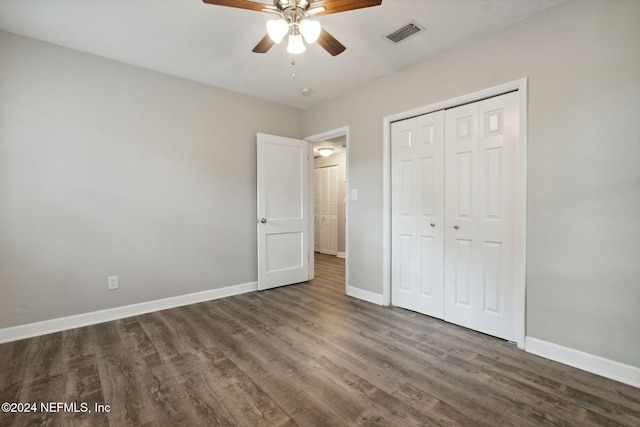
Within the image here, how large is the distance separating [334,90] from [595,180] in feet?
9.16

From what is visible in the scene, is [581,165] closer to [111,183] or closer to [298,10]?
[298,10]

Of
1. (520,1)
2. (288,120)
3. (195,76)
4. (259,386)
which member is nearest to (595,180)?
(520,1)

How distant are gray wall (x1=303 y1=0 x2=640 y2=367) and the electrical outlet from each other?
3836mm

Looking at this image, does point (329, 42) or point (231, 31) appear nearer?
point (329, 42)

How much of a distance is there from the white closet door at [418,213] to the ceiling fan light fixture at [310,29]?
1582 millimetres

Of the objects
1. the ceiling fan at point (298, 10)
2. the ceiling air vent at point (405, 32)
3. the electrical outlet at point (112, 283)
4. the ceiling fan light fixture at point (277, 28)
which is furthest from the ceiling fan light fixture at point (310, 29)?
the electrical outlet at point (112, 283)

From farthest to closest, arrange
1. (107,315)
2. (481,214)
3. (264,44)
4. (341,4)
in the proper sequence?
(107,315) → (481,214) → (264,44) → (341,4)

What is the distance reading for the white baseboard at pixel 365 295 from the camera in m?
3.38

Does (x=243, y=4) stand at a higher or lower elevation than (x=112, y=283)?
higher

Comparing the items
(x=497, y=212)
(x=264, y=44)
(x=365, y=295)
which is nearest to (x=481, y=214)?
(x=497, y=212)

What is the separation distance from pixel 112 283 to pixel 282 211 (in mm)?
2110

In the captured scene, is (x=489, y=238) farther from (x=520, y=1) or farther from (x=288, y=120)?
(x=288, y=120)

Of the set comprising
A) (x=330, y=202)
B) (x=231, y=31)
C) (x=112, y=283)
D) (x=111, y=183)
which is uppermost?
(x=231, y=31)

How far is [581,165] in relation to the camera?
6.68 ft
